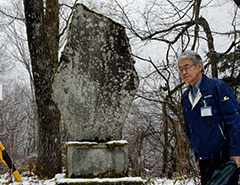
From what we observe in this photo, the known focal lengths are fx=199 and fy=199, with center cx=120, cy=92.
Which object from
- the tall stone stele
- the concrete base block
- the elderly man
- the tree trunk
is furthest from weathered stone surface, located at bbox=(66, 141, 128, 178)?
the tree trunk

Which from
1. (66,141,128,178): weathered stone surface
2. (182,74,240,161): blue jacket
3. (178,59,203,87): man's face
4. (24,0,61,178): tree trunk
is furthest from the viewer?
(24,0,61,178): tree trunk

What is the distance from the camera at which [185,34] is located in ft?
23.7

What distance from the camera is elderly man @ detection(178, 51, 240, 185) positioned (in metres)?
1.61

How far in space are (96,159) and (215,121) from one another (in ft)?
4.20

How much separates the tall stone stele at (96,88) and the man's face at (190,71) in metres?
0.69

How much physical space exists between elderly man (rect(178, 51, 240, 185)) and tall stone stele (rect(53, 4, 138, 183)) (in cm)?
78

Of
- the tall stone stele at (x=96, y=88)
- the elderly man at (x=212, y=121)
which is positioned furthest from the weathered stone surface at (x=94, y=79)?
the elderly man at (x=212, y=121)

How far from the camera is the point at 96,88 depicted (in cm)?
239

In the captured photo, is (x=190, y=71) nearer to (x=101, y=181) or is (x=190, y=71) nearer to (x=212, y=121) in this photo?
(x=212, y=121)

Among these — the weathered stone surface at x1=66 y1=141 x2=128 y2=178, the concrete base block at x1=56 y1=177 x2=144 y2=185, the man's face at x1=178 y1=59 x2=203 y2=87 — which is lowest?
the concrete base block at x1=56 y1=177 x2=144 y2=185

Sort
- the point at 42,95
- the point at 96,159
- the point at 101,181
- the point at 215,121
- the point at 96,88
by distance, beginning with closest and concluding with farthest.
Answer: the point at 215,121 < the point at 101,181 < the point at 96,159 < the point at 96,88 < the point at 42,95

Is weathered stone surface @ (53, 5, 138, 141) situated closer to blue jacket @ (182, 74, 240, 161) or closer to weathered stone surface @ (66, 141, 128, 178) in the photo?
weathered stone surface @ (66, 141, 128, 178)

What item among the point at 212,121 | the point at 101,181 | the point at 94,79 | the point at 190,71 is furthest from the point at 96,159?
the point at 190,71

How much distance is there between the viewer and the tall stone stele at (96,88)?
87.4 inches
